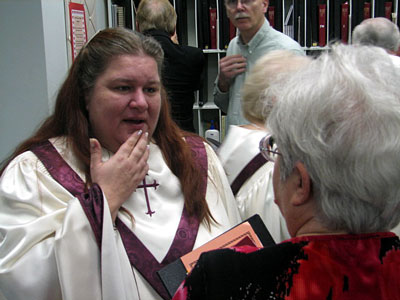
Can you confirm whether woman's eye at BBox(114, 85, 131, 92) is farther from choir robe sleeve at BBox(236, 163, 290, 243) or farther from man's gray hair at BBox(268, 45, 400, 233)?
man's gray hair at BBox(268, 45, 400, 233)

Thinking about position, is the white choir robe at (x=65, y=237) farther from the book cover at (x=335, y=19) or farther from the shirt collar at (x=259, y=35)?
the book cover at (x=335, y=19)

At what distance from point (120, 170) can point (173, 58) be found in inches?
67.0

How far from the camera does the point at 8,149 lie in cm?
244

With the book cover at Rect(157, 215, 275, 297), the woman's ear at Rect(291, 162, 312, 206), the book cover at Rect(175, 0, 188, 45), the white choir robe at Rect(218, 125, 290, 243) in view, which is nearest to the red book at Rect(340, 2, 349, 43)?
the book cover at Rect(175, 0, 188, 45)

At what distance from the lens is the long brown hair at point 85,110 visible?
1.46 metres

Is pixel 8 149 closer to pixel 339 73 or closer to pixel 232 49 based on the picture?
pixel 232 49

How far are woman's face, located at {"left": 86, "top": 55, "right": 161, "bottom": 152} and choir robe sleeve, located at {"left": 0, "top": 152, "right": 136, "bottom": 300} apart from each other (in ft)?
1.06

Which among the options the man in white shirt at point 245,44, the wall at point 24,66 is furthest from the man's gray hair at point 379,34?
the wall at point 24,66

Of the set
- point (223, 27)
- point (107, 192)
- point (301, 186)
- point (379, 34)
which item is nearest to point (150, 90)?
point (107, 192)

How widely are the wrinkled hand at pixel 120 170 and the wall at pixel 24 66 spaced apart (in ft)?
3.50

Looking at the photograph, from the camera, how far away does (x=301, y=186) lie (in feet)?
2.57

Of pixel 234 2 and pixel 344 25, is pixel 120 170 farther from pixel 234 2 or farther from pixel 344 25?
pixel 344 25

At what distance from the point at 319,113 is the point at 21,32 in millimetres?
2068

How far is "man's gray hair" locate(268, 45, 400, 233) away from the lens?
0.70 m
